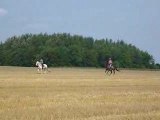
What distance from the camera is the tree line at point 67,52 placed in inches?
5133

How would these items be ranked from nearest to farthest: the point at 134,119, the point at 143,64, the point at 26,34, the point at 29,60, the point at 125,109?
the point at 134,119
the point at 125,109
the point at 29,60
the point at 143,64
the point at 26,34

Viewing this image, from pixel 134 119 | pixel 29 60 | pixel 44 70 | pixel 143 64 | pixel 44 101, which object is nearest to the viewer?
pixel 134 119

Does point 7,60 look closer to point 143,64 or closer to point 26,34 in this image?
point 26,34

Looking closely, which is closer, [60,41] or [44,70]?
[44,70]

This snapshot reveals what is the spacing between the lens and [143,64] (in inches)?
5748

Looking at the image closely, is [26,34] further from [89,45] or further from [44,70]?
[44,70]

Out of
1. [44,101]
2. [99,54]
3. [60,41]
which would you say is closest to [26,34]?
[60,41]

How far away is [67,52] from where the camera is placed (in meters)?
138

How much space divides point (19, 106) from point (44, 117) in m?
3.18

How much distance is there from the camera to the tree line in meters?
130

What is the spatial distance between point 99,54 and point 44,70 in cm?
8395

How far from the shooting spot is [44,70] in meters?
62.7

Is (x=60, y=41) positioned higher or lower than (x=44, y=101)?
higher

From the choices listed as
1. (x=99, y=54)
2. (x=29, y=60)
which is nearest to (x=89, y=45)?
(x=99, y=54)
